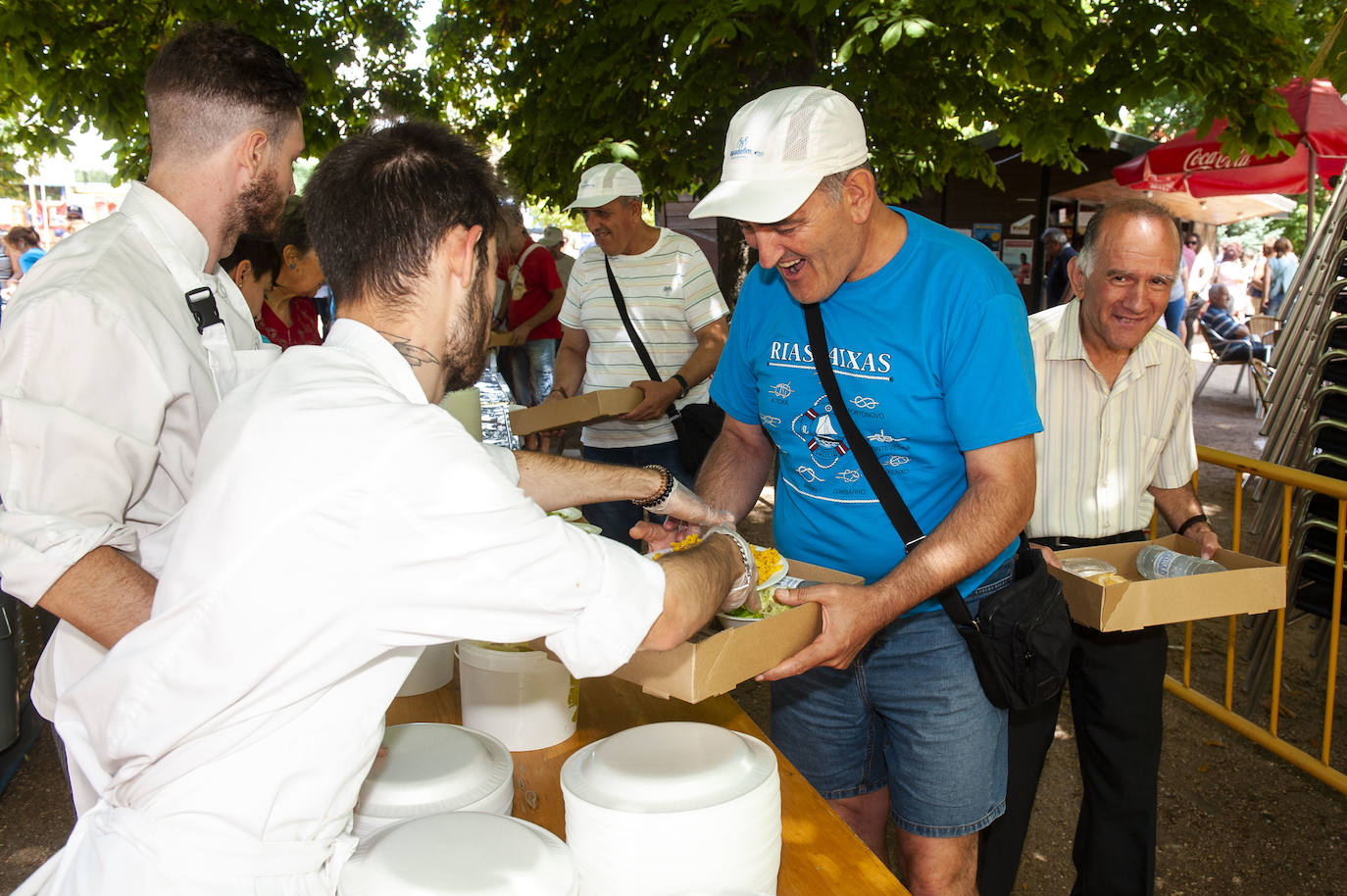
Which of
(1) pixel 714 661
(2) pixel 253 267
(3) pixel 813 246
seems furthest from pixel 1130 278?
(2) pixel 253 267

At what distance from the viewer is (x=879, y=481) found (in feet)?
7.43

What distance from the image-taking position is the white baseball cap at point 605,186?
4.50 meters

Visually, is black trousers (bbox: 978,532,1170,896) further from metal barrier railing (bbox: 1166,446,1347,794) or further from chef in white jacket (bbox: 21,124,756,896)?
chef in white jacket (bbox: 21,124,756,896)

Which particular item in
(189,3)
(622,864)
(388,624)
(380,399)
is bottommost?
(622,864)

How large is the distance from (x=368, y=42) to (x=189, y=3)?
2.80m

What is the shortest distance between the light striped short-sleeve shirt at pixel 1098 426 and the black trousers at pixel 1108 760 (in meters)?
0.36

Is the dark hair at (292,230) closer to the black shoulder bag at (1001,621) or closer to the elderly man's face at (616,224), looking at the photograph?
the elderly man's face at (616,224)

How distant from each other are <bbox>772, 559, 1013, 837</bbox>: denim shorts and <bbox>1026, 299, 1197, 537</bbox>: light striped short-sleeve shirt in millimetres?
Result: 736

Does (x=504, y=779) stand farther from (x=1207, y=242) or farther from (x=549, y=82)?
(x=1207, y=242)

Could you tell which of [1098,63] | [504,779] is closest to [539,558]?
[504,779]

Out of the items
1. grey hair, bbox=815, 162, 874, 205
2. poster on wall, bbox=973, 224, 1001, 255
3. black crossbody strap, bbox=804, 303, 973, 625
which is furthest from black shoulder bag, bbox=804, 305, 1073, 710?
poster on wall, bbox=973, 224, 1001, 255

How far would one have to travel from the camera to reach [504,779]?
5.60 ft

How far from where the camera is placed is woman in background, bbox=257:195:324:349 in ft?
12.7

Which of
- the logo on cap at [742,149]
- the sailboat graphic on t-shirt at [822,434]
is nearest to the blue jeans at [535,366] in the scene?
the sailboat graphic on t-shirt at [822,434]
